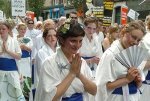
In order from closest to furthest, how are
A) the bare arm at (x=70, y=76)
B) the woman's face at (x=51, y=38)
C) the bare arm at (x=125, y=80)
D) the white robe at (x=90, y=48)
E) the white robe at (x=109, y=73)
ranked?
1. the bare arm at (x=70, y=76)
2. the bare arm at (x=125, y=80)
3. the white robe at (x=109, y=73)
4. the woman's face at (x=51, y=38)
5. the white robe at (x=90, y=48)

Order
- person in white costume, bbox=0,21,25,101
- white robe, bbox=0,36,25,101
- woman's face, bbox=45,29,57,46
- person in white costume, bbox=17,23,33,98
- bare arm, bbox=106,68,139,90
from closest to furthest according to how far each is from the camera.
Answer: bare arm, bbox=106,68,139,90
woman's face, bbox=45,29,57,46
person in white costume, bbox=0,21,25,101
white robe, bbox=0,36,25,101
person in white costume, bbox=17,23,33,98

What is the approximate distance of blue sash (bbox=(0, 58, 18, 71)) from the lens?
30.4ft

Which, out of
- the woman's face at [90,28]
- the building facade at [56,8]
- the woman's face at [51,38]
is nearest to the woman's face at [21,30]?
the woman's face at [90,28]

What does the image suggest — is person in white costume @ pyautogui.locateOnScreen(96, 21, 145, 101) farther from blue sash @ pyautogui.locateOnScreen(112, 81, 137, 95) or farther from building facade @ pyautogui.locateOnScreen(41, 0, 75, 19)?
building facade @ pyautogui.locateOnScreen(41, 0, 75, 19)

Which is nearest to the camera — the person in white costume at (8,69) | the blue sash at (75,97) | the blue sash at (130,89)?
the blue sash at (75,97)

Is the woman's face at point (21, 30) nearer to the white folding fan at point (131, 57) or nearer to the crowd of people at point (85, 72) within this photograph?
the crowd of people at point (85, 72)

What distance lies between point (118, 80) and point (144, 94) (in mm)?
2043

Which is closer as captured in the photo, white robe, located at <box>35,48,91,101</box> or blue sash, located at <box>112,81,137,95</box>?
white robe, located at <box>35,48,91,101</box>

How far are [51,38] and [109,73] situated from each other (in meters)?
2.72

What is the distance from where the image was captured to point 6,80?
9.46 meters

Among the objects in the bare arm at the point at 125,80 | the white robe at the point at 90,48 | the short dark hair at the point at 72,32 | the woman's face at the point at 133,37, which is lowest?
the white robe at the point at 90,48

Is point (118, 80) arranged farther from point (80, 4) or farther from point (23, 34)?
point (80, 4)

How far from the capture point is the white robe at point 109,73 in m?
5.20

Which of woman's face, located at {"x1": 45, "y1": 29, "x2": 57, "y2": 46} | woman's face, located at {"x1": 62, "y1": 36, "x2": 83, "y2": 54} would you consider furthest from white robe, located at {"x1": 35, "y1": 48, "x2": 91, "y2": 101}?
woman's face, located at {"x1": 45, "y1": 29, "x2": 57, "y2": 46}
